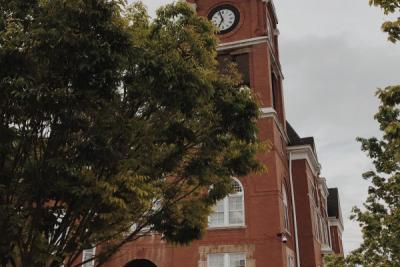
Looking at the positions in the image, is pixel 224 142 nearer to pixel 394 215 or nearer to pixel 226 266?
pixel 394 215

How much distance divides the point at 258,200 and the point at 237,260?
3015 mm

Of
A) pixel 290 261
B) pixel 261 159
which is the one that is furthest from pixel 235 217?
pixel 290 261

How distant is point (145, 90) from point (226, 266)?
15915 mm

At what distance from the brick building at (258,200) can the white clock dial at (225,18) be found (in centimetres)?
6

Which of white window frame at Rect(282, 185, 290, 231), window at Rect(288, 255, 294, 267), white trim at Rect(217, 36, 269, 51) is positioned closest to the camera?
window at Rect(288, 255, 294, 267)

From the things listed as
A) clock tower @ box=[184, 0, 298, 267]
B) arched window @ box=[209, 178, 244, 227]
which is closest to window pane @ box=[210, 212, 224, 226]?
arched window @ box=[209, 178, 244, 227]

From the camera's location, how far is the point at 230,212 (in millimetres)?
23500

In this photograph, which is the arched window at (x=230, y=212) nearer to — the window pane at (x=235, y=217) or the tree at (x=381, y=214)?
the window pane at (x=235, y=217)

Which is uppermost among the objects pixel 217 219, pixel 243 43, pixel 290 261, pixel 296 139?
pixel 243 43

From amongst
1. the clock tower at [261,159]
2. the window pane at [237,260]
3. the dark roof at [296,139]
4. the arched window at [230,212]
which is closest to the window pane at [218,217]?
the arched window at [230,212]

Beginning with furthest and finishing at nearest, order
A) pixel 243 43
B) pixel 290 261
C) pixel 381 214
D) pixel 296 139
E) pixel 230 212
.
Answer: pixel 296 139 < pixel 243 43 < pixel 290 261 < pixel 230 212 < pixel 381 214

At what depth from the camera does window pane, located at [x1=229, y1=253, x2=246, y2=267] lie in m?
22.5

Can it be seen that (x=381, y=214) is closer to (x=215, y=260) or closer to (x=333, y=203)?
(x=215, y=260)

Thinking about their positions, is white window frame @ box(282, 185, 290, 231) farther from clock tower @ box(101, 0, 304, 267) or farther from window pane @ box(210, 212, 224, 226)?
window pane @ box(210, 212, 224, 226)
